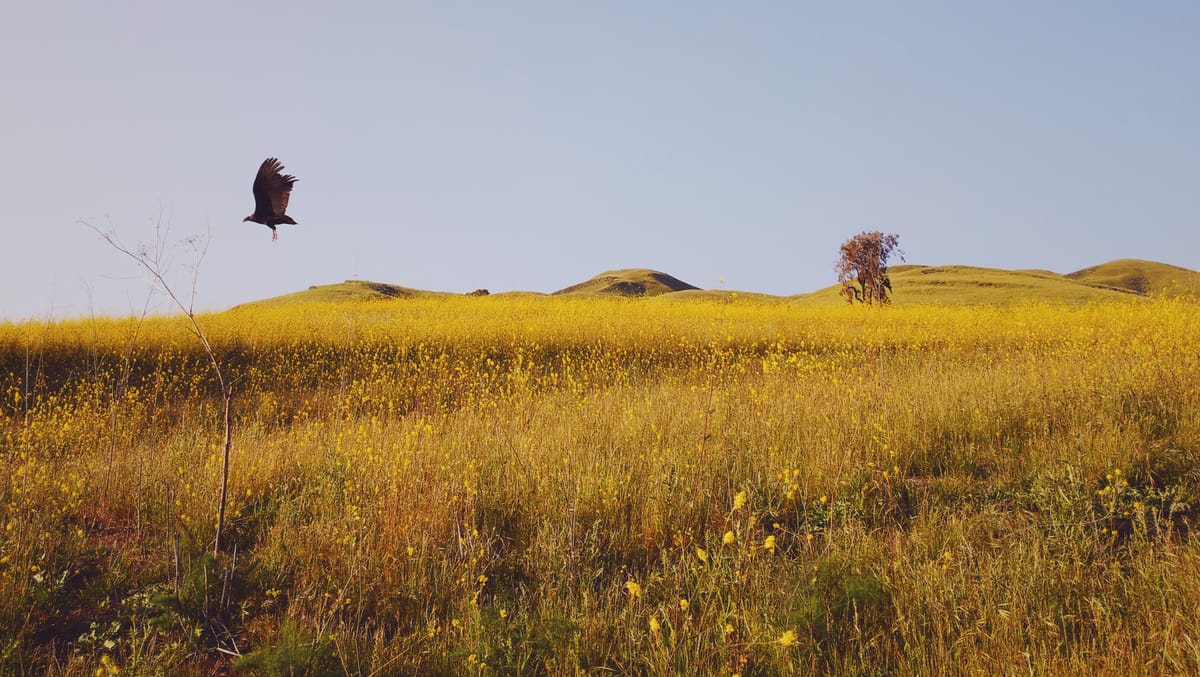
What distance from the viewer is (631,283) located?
75.7 m

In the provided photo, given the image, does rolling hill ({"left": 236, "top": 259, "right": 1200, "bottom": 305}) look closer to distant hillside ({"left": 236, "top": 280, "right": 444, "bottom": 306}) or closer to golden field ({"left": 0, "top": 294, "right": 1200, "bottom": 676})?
distant hillside ({"left": 236, "top": 280, "right": 444, "bottom": 306})

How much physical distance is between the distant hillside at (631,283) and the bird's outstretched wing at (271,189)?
198 feet

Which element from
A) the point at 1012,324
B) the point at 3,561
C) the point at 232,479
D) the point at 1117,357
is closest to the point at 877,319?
the point at 1012,324

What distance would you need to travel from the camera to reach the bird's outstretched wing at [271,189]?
253 cm

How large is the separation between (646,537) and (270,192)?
2.76 meters

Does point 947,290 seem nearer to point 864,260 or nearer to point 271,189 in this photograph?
point 864,260

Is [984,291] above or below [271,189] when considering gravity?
above

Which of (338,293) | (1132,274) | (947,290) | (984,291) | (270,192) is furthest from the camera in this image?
(1132,274)

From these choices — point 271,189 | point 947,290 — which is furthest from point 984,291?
point 271,189

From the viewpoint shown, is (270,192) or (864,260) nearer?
(270,192)

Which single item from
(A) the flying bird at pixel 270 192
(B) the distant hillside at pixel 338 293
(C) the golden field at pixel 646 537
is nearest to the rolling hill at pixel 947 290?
(B) the distant hillside at pixel 338 293

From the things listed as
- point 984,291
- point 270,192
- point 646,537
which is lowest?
point 646,537

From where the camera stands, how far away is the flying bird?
8.29 ft

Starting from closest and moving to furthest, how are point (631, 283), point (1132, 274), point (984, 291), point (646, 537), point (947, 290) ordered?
point (646, 537) < point (984, 291) < point (947, 290) < point (631, 283) < point (1132, 274)
